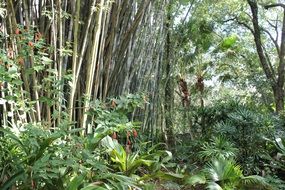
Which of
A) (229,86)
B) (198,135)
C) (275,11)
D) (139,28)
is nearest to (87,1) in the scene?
(139,28)

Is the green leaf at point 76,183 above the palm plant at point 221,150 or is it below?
above

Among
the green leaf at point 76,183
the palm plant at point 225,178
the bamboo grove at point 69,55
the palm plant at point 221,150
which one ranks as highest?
the bamboo grove at point 69,55

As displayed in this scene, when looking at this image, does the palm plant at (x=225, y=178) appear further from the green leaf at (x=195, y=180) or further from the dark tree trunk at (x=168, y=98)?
the dark tree trunk at (x=168, y=98)

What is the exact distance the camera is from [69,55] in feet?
7.33

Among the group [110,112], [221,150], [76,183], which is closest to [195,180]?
[221,150]

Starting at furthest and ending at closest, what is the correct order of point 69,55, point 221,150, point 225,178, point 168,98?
1. point 168,98
2. point 221,150
3. point 225,178
4. point 69,55

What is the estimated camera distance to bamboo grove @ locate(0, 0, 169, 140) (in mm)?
1944

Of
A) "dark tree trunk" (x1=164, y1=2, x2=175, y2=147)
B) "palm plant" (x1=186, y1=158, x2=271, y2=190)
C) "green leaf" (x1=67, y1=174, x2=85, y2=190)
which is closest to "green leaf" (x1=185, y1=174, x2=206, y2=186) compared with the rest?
"palm plant" (x1=186, y1=158, x2=271, y2=190)

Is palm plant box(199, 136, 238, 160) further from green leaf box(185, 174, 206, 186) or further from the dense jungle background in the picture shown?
green leaf box(185, 174, 206, 186)

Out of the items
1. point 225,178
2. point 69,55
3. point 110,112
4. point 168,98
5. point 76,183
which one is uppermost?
point 69,55

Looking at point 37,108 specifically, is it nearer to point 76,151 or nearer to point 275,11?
point 76,151

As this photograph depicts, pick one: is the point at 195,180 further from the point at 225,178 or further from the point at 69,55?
the point at 69,55

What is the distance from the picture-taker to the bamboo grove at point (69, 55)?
194 centimetres

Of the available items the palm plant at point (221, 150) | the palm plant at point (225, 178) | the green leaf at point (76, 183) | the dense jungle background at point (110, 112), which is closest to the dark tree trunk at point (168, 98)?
the dense jungle background at point (110, 112)
